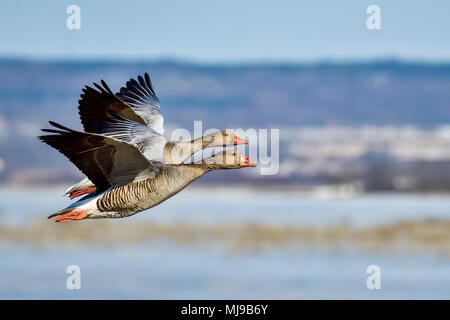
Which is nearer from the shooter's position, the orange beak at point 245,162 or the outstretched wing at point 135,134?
the orange beak at point 245,162

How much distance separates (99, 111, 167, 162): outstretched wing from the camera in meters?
10.5

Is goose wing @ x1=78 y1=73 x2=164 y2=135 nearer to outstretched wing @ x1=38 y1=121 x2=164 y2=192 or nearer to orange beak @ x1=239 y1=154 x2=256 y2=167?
outstretched wing @ x1=38 y1=121 x2=164 y2=192

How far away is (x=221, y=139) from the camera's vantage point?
11.1 metres

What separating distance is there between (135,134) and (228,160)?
1.74 meters

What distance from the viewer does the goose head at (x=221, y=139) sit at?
11047 mm

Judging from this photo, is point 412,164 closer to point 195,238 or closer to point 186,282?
point 195,238

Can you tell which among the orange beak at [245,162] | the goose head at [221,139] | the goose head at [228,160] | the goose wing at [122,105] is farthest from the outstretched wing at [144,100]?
the orange beak at [245,162]

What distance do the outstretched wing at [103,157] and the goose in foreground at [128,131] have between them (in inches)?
40.5

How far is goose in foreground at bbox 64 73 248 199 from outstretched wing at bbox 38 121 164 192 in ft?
3.37

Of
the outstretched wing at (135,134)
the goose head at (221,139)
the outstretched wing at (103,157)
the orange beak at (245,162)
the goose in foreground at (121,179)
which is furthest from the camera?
the goose head at (221,139)

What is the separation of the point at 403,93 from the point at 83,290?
7117cm

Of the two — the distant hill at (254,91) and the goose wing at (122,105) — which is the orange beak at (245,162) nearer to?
the goose wing at (122,105)

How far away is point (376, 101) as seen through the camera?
3602 inches

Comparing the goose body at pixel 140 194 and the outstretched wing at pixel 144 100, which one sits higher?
the outstretched wing at pixel 144 100
